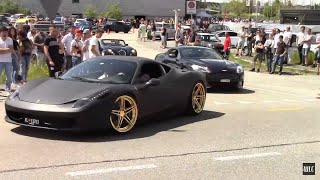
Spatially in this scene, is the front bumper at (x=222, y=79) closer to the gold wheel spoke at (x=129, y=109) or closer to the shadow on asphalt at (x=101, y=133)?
the shadow on asphalt at (x=101, y=133)

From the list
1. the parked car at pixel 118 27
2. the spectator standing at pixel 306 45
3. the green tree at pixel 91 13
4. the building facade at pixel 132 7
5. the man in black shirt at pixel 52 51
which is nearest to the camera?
the man in black shirt at pixel 52 51

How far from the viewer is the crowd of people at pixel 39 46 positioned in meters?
11.5

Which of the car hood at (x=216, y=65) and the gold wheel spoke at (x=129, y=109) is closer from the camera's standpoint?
the gold wheel spoke at (x=129, y=109)

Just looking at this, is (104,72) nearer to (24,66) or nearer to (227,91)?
(24,66)

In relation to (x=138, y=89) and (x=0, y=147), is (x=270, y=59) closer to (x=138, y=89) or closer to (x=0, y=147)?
(x=138, y=89)

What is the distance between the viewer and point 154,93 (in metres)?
8.59

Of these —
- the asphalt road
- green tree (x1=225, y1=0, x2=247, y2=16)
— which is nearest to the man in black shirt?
the asphalt road

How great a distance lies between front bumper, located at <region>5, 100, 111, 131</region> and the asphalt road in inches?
9.2

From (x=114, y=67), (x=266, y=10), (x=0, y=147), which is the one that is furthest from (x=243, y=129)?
(x=266, y=10)

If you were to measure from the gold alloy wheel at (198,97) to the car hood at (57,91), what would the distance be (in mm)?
2629

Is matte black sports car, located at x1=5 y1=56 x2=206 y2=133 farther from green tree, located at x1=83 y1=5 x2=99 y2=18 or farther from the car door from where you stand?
green tree, located at x1=83 y1=5 x2=99 y2=18

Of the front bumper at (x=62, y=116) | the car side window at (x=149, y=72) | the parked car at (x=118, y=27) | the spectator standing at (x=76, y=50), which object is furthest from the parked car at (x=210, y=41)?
the parked car at (x=118, y=27)

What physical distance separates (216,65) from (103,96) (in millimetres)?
7624

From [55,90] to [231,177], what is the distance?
3.30 metres
